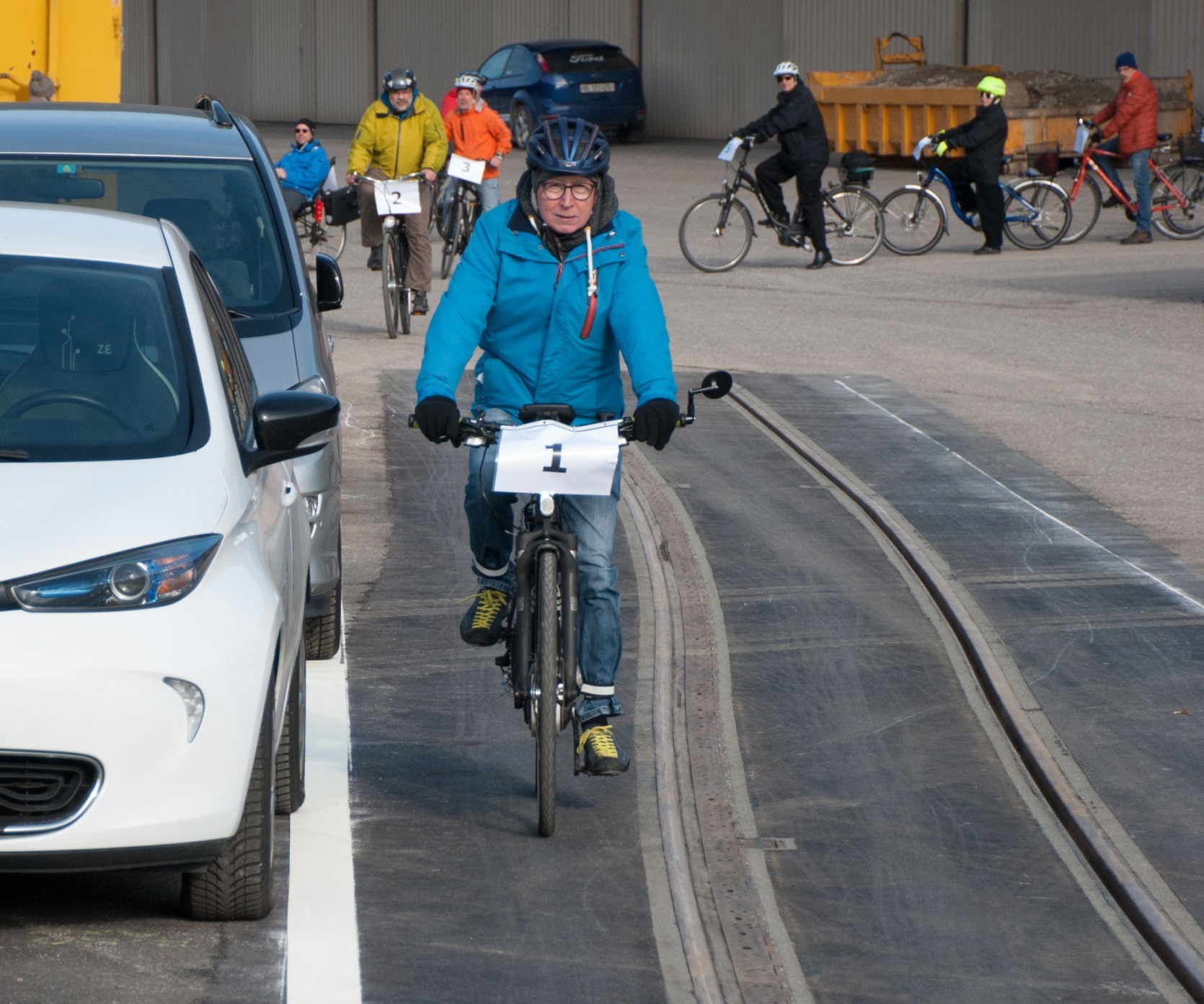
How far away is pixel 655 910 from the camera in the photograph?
475 centimetres

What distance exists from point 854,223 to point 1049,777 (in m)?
15.9

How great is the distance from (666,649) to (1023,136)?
23.1 metres

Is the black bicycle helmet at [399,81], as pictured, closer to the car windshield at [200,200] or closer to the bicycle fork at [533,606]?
the car windshield at [200,200]

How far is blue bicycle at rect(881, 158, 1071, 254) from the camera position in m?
21.4

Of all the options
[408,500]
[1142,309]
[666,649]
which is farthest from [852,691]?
[1142,309]

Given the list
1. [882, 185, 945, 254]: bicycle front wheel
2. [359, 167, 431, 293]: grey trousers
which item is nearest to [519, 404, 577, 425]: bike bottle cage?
[359, 167, 431, 293]: grey trousers

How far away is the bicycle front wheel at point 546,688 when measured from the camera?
509cm

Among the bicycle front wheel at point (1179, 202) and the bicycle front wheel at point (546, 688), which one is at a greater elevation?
the bicycle front wheel at point (1179, 202)

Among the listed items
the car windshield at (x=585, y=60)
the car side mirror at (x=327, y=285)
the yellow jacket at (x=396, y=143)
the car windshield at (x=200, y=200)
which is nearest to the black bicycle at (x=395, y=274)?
the yellow jacket at (x=396, y=143)

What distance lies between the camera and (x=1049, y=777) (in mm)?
5688

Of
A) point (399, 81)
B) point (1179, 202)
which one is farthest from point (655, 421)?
point (1179, 202)

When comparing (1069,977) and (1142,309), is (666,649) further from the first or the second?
(1142,309)

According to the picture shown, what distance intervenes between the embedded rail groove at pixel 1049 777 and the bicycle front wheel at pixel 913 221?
12206 mm

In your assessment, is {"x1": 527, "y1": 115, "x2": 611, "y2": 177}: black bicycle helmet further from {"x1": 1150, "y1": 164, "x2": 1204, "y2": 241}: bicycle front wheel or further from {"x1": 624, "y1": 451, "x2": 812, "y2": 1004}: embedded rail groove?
{"x1": 1150, "y1": 164, "x2": 1204, "y2": 241}: bicycle front wheel
